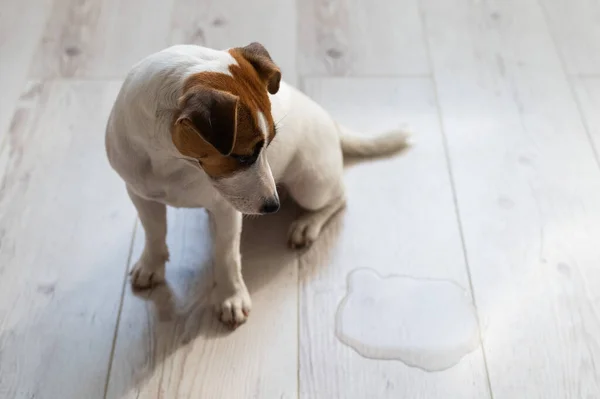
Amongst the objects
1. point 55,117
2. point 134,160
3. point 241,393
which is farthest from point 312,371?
point 55,117

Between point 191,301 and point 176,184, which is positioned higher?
point 176,184

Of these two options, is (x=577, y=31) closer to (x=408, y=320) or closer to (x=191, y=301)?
(x=408, y=320)

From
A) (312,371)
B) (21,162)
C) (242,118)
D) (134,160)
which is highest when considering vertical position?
(242,118)

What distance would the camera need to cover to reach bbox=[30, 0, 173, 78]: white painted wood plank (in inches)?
79.4

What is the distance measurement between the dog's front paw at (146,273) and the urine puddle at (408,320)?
0.41 meters

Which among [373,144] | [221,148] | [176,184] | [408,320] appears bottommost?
[408,320]

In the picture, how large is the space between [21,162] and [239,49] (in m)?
0.86

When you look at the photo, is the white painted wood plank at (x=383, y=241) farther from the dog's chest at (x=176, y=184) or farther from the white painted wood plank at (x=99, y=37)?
the white painted wood plank at (x=99, y=37)

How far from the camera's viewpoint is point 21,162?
1783 millimetres

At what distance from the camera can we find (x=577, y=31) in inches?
85.5

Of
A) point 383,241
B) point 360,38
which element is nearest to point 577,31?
point 360,38

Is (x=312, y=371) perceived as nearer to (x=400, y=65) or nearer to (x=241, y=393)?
(x=241, y=393)

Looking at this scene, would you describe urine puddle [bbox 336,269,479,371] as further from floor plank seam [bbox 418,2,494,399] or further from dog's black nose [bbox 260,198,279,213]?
dog's black nose [bbox 260,198,279,213]

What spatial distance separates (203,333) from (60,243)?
0.42 meters
